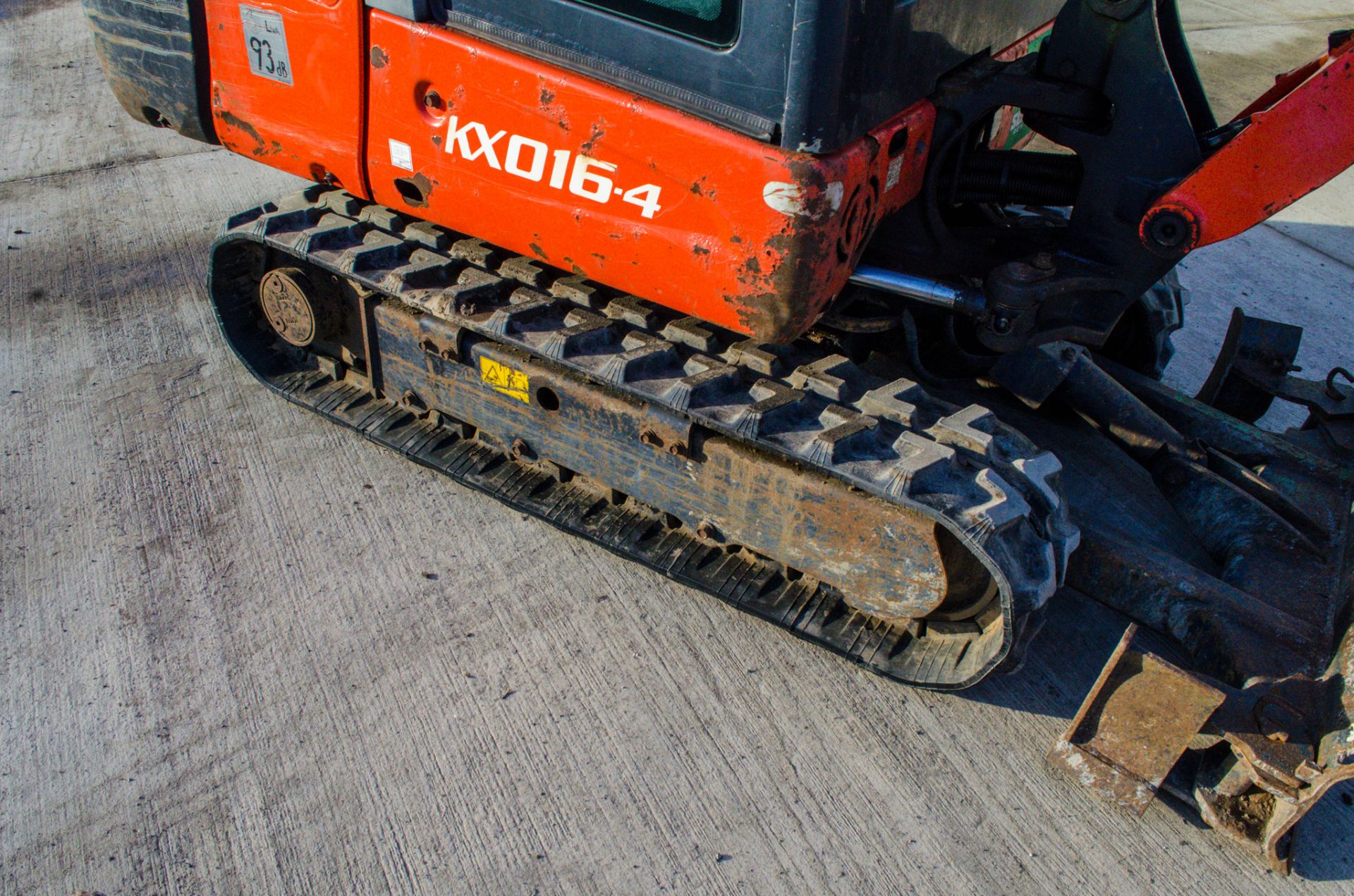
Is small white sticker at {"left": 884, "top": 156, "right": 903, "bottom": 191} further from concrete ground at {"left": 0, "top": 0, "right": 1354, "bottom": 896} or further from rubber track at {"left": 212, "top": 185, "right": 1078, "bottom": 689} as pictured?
concrete ground at {"left": 0, "top": 0, "right": 1354, "bottom": 896}

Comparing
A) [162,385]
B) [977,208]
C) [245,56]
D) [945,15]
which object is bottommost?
[162,385]

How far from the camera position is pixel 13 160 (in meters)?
5.96

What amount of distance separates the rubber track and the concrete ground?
0.12 metres

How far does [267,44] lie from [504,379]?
133 centimetres

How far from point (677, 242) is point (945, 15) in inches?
38.7

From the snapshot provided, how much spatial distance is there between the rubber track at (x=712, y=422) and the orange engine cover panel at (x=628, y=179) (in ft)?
0.66

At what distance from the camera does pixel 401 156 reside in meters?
3.17

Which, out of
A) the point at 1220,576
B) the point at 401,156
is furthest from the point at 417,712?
the point at 1220,576

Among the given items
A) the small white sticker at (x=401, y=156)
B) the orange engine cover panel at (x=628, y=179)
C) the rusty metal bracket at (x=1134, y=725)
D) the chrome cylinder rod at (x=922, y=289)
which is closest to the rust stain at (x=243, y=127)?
the orange engine cover panel at (x=628, y=179)

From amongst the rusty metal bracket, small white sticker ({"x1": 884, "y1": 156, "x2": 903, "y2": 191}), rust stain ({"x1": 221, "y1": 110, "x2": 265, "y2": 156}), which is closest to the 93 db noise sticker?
rust stain ({"x1": 221, "y1": 110, "x2": 265, "y2": 156})

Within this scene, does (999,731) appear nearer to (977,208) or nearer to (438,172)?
(977,208)

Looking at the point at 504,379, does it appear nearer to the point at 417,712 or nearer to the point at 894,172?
the point at 417,712

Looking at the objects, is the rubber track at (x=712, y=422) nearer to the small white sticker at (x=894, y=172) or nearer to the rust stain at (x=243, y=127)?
the rust stain at (x=243, y=127)

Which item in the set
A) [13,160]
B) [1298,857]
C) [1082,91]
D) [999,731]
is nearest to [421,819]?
[999,731]
